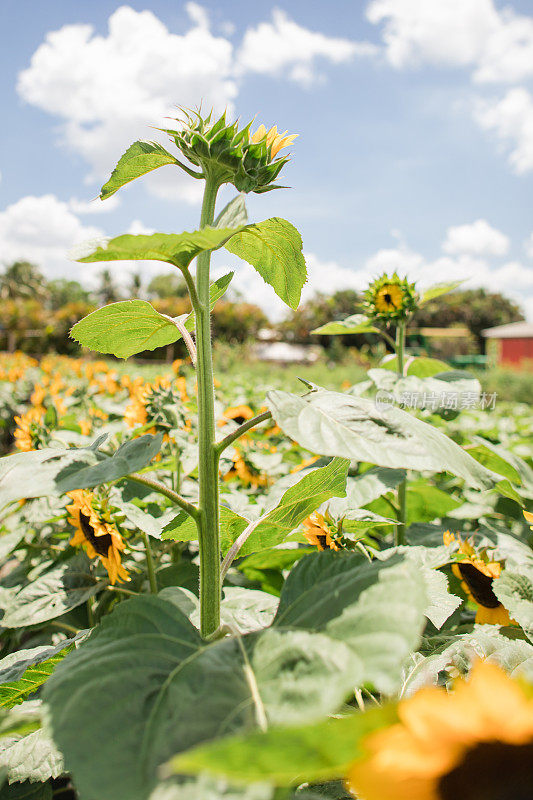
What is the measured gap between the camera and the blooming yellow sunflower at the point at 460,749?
0.94ft

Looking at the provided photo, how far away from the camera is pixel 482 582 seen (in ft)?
3.52

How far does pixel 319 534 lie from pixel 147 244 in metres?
0.67

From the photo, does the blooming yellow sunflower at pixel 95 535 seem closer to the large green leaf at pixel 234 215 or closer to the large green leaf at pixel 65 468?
the large green leaf at pixel 65 468

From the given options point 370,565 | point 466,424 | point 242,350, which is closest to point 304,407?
point 370,565

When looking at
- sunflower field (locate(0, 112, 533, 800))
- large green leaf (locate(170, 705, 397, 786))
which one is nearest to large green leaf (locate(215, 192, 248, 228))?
sunflower field (locate(0, 112, 533, 800))

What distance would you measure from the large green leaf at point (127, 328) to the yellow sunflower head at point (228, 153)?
179 millimetres

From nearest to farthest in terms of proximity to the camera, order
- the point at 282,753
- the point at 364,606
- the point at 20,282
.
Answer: the point at 282,753 → the point at 364,606 → the point at 20,282

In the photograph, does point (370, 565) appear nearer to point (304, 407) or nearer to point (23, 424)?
point (304, 407)

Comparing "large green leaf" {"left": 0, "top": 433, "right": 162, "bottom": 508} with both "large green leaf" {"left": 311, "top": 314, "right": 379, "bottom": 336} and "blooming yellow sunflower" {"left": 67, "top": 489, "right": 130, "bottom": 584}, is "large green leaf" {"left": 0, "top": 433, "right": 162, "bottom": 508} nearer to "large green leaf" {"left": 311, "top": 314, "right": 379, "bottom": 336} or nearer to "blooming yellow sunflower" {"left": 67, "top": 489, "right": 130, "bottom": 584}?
"blooming yellow sunflower" {"left": 67, "top": 489, "right": 130, "bottom": 584}

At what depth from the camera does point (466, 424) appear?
3232 mm

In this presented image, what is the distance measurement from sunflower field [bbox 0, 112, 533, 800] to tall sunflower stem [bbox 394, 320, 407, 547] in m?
0.02

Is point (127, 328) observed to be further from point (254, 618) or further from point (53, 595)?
point (53, 595)

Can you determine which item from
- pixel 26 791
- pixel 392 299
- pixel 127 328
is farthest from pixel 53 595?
pixel 392 299

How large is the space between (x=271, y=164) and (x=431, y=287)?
1.00 meters
